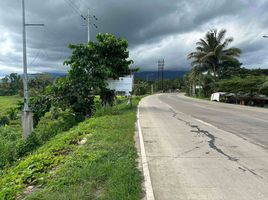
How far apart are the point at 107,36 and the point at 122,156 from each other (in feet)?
57.4

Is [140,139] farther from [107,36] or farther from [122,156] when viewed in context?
[107,36]

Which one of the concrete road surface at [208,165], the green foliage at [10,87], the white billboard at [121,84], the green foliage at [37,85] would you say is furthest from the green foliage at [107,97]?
the green foliage at [10,87]

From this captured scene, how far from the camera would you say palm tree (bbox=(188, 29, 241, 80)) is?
49.0 m

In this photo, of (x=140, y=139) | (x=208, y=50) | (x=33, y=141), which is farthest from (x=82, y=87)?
(x=208, y=50)

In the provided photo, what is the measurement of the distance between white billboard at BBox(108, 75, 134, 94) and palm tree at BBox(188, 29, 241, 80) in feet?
89.4

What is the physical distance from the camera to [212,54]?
49062mm

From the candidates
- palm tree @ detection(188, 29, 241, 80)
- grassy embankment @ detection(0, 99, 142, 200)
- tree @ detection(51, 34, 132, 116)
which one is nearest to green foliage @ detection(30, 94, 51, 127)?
tree @ detection(51, 34, 132, 116)

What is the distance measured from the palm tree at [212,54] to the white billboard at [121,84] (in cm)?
2726

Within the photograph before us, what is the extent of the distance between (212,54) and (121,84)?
28349 mm

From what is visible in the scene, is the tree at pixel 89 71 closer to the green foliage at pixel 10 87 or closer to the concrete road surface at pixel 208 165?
the concrete road surface at pixel 208 165

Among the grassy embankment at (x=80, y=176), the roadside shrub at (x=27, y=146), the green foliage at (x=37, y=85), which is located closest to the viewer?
the grassy embankment at (x=80, y=176)

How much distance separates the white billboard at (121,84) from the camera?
24.3m

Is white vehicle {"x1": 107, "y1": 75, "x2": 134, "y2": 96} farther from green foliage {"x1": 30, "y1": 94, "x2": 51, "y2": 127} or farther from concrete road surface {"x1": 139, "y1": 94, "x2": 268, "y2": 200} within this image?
concrete road surface {"x1": 139, "y1": 94, "x2": 268, "y2": 200}

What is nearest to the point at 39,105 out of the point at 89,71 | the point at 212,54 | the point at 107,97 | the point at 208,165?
the point at 89,71
